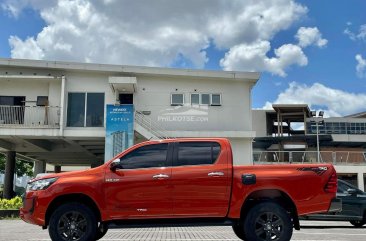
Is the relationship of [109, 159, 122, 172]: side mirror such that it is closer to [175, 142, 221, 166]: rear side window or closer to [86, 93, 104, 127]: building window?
[175, 142, 221, 166]: rear side window

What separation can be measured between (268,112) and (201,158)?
139 feet

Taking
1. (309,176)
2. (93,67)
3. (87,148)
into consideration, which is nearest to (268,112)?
(87,148)

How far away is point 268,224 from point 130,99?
1768 cm

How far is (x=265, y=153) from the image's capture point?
30.8 m

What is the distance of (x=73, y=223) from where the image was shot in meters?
7.82

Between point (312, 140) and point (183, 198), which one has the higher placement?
point (312, 140)

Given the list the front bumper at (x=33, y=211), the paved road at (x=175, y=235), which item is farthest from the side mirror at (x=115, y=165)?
the paved road at (x=175, y=235)

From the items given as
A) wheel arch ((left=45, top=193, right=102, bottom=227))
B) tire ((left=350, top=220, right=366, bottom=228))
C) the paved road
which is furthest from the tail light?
tire ((left=350, top=220, right=366, bottom=228))

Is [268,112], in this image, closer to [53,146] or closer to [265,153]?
[265,153]

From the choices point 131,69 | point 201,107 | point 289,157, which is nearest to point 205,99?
point 201,107

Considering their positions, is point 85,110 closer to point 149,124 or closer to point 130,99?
point 130,99

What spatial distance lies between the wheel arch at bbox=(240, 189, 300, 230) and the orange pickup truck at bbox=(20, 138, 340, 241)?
2cm

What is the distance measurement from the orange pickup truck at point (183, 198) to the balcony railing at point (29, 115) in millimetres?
16328

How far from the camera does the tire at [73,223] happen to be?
7750 mm
